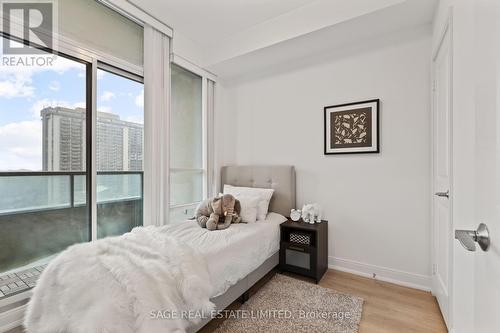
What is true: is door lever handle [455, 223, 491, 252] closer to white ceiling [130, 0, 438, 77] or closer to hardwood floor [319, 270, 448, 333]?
hardwood floor [319, 270, 448, 333]

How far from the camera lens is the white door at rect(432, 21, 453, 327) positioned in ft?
5.41

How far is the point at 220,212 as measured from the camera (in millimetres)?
2416

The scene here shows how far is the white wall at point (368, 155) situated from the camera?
227 centimetres

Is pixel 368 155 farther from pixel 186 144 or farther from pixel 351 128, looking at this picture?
pixel 186 144

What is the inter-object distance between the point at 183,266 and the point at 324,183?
195cm

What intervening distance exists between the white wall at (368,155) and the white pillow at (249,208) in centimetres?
67

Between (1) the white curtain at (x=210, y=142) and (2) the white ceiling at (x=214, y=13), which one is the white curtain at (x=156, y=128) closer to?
(2) the white ceiling at (x=214, y=13)

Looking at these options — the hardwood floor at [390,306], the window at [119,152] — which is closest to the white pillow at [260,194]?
the hardwood floor at [390,306]

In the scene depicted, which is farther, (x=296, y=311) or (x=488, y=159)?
(x=296, y=311)

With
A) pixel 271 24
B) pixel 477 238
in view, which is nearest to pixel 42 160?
pixel 271 24

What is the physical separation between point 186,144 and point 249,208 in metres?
1.23

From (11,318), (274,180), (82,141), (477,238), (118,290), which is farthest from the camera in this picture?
(274,180)

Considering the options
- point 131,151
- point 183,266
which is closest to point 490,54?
point 183,266

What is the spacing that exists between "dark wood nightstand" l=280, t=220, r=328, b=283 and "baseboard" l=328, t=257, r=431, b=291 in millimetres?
190
